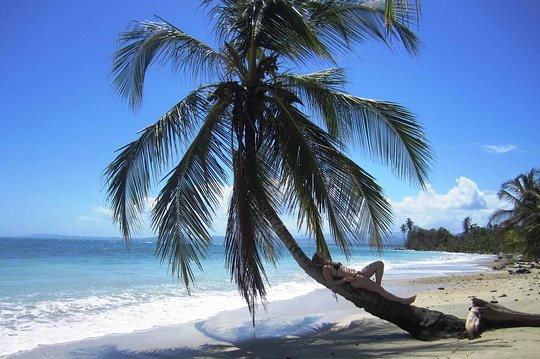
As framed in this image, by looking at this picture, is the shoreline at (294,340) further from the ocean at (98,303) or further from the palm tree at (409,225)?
the palm tree at (409,225)

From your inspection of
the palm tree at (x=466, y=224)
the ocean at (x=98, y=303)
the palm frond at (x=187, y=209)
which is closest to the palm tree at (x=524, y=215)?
the ocean at (x=98, y=303)

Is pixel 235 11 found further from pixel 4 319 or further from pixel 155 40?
pixel 4 319

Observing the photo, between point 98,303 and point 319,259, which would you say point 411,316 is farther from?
point 98,303

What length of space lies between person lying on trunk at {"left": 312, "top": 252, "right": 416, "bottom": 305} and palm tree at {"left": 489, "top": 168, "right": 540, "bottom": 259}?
840 inches

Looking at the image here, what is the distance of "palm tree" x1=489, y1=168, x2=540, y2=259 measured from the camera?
2566 centimetres

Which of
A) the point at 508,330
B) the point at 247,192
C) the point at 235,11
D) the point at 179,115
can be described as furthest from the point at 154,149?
the point at 508,330

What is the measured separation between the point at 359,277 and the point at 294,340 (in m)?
1.78

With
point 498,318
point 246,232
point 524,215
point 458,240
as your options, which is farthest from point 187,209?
point 458,240

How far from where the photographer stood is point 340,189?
7.35m

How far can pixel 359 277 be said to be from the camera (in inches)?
273

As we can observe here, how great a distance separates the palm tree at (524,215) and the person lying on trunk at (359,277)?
21.3 meters

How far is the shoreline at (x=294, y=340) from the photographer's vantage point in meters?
5.76

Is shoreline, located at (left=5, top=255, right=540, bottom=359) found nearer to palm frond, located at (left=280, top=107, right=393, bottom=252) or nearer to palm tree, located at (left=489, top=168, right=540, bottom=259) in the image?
palm frond, located at (left=280, top=107, right=393, bottom=252)

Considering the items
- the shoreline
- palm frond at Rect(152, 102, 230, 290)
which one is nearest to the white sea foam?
the shoreline
